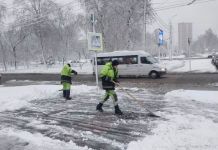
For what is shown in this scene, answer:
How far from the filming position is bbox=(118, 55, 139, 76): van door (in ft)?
78.0

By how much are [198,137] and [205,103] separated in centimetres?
460

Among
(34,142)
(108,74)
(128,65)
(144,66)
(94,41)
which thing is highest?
(94,41)

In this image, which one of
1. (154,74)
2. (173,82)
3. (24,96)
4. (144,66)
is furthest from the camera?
(144,66)

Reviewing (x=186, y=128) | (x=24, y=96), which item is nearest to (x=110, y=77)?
(x=186, y=128)

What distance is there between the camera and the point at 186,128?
24.9 ft

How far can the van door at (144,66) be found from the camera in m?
23.2

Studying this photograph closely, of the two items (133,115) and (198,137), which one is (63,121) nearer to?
(133,115)

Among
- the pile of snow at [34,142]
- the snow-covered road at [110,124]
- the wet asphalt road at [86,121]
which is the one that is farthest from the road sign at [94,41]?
the pile of snow at [34,142]

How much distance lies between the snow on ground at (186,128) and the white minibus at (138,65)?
11.5 m

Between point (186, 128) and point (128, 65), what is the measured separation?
1657cm

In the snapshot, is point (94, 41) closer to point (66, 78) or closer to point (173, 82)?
point (66, 78)

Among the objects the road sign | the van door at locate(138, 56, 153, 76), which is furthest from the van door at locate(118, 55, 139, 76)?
the road sign

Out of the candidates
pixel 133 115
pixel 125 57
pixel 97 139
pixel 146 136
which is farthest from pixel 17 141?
pixel 125 57

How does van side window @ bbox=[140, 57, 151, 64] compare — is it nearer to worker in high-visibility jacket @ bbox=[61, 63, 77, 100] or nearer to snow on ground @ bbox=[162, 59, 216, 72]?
snow on ground @ bbox=[162, 59, 216, 72]
